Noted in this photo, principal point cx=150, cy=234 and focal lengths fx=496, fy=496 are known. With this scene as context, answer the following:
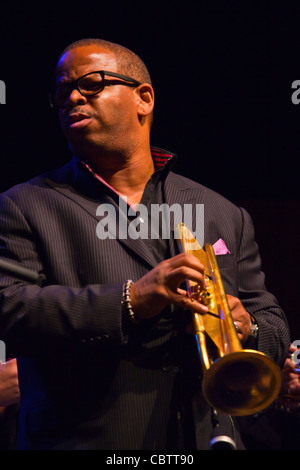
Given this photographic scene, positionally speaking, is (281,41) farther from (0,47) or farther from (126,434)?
(126,434)

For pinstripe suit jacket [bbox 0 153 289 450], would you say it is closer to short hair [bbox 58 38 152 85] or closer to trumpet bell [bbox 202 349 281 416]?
trumpet bell [bbox 202 349 281 416]

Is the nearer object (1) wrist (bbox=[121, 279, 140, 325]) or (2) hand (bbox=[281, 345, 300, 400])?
(1) wrist (bbox=[121, 279, 140, 325])

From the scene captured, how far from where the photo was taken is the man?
174cm

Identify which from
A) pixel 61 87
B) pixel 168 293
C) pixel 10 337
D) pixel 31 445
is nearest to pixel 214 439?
pixel 168 293

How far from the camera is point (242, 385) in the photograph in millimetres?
1660

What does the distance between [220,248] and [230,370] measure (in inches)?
26.1

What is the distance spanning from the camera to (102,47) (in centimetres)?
243

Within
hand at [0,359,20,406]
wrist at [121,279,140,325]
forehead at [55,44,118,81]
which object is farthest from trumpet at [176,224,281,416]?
hand at [0,359,20,406]

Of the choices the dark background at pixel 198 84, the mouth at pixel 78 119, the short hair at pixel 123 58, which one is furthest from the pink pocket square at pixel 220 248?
the dark background at pixel 198 84

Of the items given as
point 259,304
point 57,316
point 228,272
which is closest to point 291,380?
point 259,304

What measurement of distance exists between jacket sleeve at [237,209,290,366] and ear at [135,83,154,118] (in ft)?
2.35

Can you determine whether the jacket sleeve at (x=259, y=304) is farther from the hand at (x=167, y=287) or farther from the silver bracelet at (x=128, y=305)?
the silver bracelet at (x=128, y=305)

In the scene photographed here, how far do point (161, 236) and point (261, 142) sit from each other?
1988 mm

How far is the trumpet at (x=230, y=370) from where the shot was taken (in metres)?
1.60
